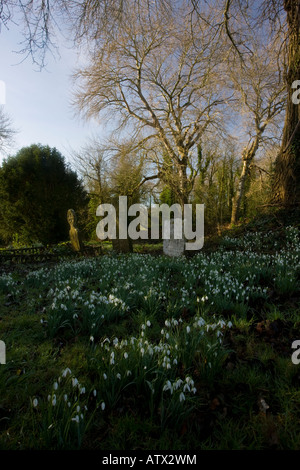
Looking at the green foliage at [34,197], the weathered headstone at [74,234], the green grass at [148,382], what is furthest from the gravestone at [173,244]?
the green foliage at [34,197]

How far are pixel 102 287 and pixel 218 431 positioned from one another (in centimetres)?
334

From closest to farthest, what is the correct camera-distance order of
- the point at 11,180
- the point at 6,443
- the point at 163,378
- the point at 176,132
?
the point at 6,443 → the point at 163,378 → the point at 11,180 → the point at 176,132

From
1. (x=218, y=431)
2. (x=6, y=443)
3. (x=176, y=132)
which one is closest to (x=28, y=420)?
(x=6, y=443)

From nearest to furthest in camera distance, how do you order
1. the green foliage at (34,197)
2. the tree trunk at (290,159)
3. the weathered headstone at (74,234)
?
the tree trunk at (290,159)
the weathered headstone at (74,234)
the green foliage at (34,197)

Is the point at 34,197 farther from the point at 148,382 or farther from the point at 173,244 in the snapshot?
the point at 148,382

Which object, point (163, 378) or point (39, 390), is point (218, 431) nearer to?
point (163, 378)

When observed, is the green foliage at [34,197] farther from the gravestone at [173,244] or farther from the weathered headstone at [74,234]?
the gravestone at [173,244]

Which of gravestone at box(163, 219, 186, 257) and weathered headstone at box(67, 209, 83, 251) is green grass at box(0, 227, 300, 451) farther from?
weathered headstone at box(67, 209, 83, 251)

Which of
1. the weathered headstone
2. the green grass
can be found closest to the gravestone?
the weathered headstone

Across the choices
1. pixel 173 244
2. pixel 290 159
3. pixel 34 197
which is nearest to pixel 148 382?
pixel 173 244

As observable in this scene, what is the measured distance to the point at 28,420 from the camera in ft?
5.63

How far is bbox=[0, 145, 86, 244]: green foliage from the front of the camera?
1450 cm

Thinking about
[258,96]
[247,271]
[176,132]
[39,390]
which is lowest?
[39,390]

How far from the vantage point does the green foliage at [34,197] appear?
14.5 meters
